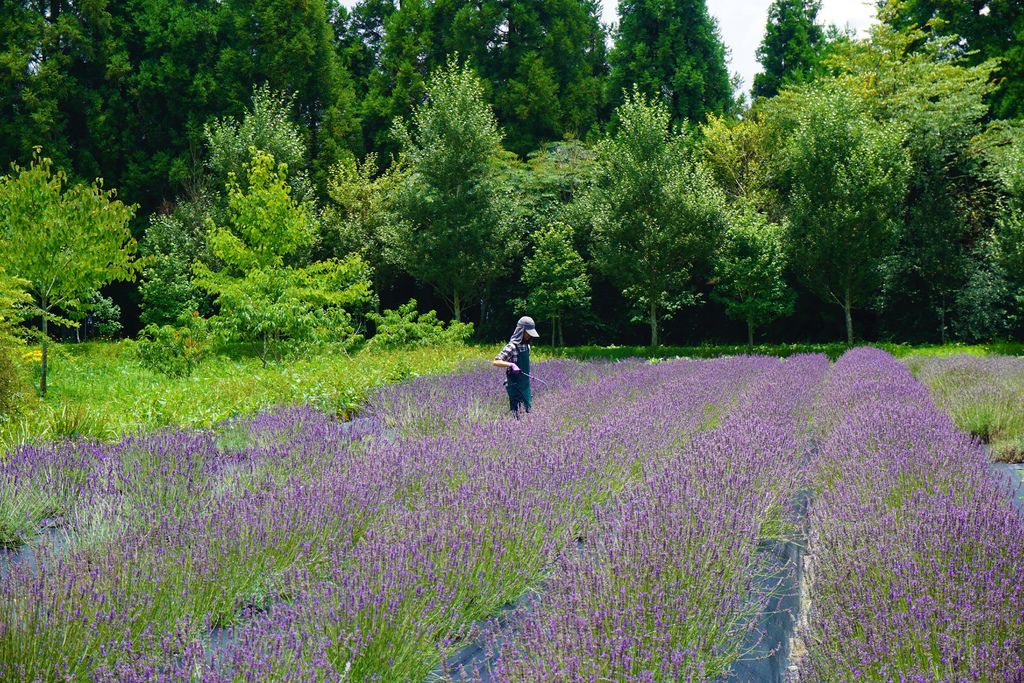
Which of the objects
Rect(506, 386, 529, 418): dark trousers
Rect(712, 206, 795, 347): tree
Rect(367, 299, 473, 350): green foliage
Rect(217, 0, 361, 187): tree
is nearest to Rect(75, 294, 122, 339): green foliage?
Rect(367, 299, 473, 350): green foliage

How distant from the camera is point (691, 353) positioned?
1786 cm

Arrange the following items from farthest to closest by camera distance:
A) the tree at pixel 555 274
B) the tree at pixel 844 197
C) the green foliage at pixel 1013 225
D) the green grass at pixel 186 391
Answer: the tree at pixel 555 274 → the tree at pixel 844 197 → the green foliage at pixel 1013 225 → the green grass at pixel 186 391

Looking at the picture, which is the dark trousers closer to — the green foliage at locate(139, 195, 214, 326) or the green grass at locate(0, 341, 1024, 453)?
the green grass at locate(0, 341, 1024, 453)

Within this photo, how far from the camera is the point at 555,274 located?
19.3 meters

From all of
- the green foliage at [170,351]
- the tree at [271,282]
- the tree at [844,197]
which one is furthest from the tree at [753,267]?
the green foliage at [170,351]

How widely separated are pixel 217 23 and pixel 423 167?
Answer: 14.8 metres

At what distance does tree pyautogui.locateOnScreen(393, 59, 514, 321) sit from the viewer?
1983 centimetres

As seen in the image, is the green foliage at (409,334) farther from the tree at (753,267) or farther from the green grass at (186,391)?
the tree at (753,267)

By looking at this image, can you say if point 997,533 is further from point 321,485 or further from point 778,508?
point 321,485

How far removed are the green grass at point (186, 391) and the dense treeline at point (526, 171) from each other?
4.39 feet

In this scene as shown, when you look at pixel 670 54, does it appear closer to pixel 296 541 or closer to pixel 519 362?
pixel 519 362

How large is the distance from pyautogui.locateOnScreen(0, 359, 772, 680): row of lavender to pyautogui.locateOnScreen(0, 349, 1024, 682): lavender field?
0.6 inches

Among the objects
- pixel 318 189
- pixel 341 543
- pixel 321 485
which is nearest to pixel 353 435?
pixel 321 485

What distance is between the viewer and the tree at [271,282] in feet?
43.1
